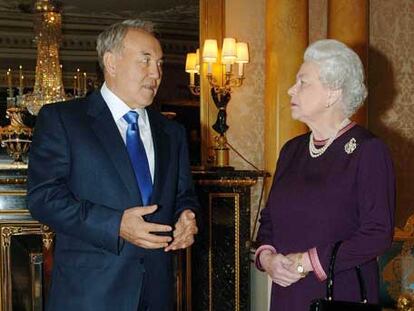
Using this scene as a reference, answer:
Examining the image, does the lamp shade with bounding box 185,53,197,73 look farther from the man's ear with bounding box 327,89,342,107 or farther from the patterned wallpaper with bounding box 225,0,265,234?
the man's ear with bounding box 327,89,342,107

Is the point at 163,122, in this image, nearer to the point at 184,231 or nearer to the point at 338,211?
the point at 184,231

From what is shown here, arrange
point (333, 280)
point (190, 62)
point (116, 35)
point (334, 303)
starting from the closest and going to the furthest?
1. point (334, 303)
2. point (333, 280)
3. point (116, 35)
4. point (190, 62)

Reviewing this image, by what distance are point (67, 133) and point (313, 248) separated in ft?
2.74

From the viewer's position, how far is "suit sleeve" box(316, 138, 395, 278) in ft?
5.49

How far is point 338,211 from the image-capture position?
1.75 meters

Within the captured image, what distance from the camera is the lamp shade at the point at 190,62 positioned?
159 inches

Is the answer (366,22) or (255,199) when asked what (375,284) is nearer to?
(255,199)

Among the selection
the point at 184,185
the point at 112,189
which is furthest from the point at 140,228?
the point at 184,185

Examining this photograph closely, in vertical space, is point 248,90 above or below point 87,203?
above

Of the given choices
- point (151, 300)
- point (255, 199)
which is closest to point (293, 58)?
point (255, 199)

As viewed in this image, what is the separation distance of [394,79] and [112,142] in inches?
127

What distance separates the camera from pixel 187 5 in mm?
4090

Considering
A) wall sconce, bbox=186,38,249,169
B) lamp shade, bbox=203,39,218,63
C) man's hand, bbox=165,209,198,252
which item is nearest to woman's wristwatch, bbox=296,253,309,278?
man's hand, bbox=165,209,198,252

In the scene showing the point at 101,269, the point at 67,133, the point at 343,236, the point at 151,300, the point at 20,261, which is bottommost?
the point at 20,261
